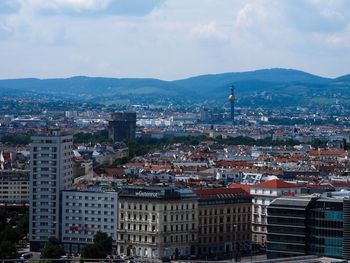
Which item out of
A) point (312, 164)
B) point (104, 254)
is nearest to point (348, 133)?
point (312, 164)

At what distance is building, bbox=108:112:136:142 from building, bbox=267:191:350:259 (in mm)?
101406

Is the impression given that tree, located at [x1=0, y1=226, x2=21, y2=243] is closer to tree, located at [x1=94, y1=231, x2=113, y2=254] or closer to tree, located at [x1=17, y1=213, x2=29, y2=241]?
tree, located at [x1=17, y1=213, x2=29, y2=241]

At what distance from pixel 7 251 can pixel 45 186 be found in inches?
379

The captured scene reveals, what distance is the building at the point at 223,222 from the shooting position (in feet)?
188

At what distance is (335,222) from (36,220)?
16.3 metres

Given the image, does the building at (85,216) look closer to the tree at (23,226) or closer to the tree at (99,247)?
the tree at (99,247)

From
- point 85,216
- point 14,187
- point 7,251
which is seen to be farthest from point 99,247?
point 14,187

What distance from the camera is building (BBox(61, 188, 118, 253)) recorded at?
2271 inches

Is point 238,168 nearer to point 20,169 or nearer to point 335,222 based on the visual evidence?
point 20,169

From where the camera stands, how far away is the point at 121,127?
506 ft

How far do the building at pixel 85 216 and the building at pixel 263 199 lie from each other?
7.61 meters

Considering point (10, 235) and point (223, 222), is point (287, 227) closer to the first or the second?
point (223, 222)

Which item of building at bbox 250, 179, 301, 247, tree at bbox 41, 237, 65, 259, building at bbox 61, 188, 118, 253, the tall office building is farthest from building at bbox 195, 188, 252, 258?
tree at bbox 41, 237, 65, 259

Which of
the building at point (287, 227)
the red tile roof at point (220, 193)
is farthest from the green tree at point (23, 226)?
the building at point (287, 227)
